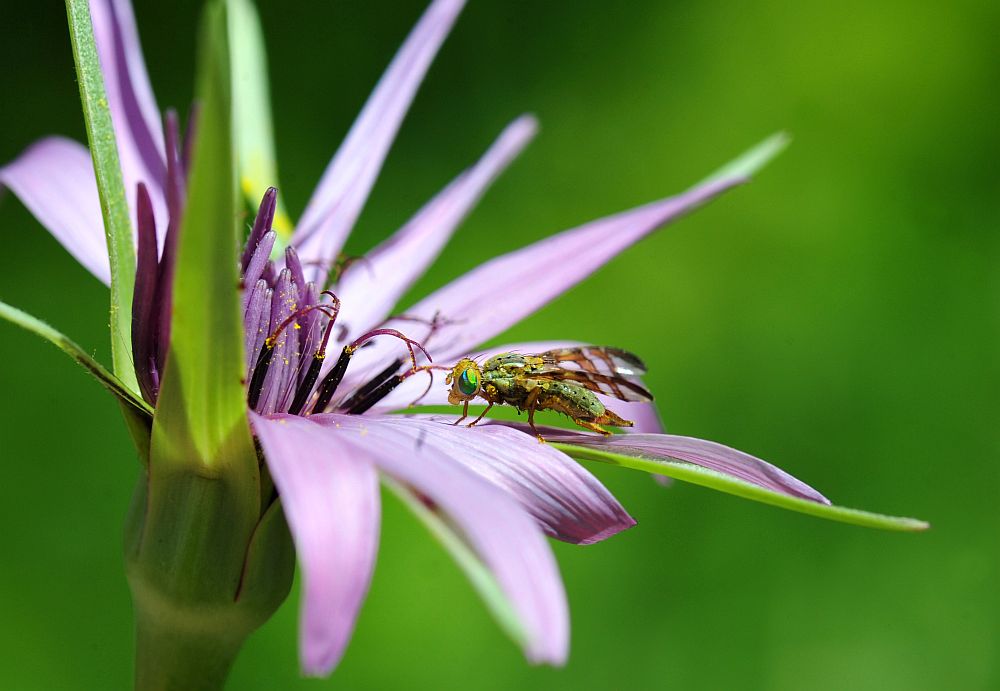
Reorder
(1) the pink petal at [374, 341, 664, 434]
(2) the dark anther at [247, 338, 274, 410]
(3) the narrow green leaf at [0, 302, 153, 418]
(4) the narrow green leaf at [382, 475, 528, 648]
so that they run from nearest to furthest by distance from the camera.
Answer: (4) the narrow green leaf at [382, 475, 528, 648], (3) the narrow green leaf at [0, 302, 153, 418], (2) the dark anther at [247, 338, 274, 410], (1) the pink petal at [374, 341, 664, 434]

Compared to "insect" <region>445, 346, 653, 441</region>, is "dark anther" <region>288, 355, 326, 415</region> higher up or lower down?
lower down

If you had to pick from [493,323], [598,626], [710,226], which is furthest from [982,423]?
[493,323]

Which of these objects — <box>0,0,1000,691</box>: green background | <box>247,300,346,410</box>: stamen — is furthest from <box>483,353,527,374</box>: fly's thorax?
<box>0,0,1000,691</box>: green background

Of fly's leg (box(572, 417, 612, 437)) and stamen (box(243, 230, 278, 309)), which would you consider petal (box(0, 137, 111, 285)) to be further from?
fly's leg (box(572, 417, 612, 437))

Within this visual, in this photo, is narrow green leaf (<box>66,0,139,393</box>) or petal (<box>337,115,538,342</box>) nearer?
narrow green leaf (<box>66,0,139,393</box>)

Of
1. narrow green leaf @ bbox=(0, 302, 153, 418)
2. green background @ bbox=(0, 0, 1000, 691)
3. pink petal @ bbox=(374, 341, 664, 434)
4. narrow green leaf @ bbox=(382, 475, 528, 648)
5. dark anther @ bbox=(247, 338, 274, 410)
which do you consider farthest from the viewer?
green background @ bbox=(0, 0, 1000, 691)

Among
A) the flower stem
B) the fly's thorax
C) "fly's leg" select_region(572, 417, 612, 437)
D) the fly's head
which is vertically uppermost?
the fly's thorax
